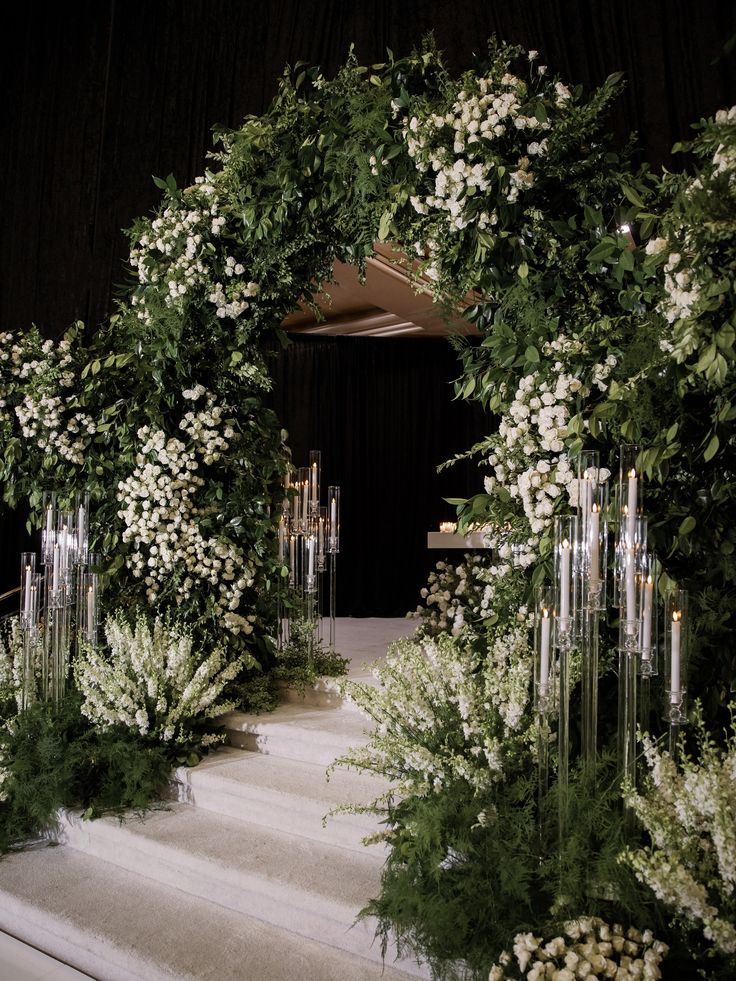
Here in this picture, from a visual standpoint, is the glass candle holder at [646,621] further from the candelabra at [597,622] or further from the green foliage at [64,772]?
the green foliage at [64,772]

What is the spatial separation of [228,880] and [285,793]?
1.63ft


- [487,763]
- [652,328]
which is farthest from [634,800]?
[652,328]

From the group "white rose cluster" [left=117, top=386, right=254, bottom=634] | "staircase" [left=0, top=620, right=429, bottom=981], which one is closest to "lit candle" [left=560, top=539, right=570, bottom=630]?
"staircase" [left=0, top=620, right=429, bottom=981]

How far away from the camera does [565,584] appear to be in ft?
8.45

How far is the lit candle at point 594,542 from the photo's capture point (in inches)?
100

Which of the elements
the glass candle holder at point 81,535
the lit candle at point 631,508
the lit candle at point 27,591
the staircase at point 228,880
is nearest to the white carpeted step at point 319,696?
the staircase at point 228,880

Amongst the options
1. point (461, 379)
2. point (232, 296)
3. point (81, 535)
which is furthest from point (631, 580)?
point (81, 535)

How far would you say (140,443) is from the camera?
5062 millimetres

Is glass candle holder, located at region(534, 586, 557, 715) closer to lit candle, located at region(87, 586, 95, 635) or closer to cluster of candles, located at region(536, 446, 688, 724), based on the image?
cluster of candles, located at region(536, 446, 688, 724)

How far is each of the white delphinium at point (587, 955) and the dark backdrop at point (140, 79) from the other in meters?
4.15

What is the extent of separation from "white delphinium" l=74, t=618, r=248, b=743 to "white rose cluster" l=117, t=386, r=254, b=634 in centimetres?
47

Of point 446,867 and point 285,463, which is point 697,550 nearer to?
point 446,867

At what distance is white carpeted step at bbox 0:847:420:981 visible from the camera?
2.83m

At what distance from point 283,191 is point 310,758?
3.02 m
